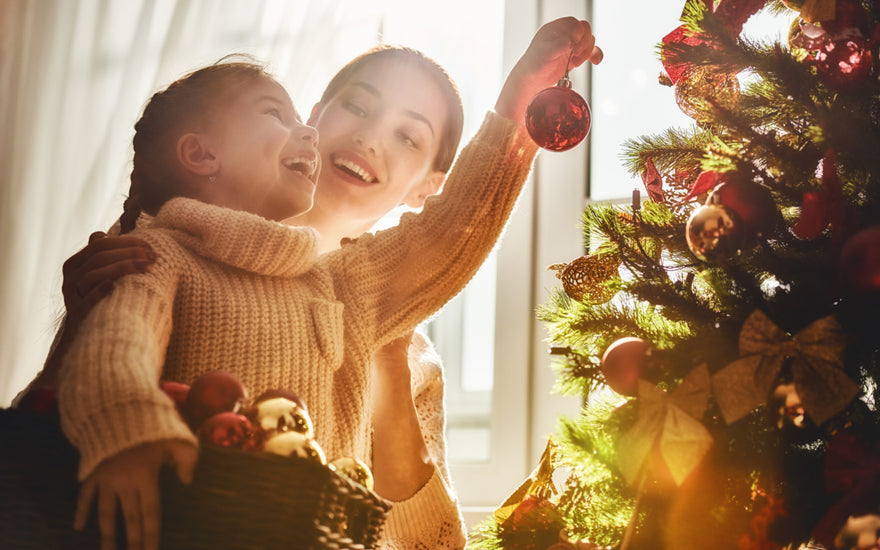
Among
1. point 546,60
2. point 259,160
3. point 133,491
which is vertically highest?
point 546,60

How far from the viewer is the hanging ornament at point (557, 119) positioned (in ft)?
3.07

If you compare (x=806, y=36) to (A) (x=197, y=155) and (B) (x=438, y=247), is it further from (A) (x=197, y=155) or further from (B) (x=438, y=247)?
(A) (x=197, y=155)

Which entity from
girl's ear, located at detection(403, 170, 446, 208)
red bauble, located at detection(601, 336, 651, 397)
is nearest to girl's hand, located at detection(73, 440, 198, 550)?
red bauble, located at detection(601, 336, 651, 397)

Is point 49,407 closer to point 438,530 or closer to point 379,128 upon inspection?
point 438,530

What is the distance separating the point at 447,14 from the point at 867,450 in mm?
1613

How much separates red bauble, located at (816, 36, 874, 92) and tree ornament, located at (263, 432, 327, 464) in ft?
2.09

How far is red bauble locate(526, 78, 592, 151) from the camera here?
94 centimetres

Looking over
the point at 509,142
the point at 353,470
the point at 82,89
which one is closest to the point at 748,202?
the point at 509,142

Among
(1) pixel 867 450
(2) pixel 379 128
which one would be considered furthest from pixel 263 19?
(1) pixel 867 450

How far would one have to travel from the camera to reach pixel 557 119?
0.93 meters

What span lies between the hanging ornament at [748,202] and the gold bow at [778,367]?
0.09 meters

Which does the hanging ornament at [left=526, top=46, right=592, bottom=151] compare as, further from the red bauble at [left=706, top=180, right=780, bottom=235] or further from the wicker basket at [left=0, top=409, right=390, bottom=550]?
the wicker basket at [left=0, top=409, right=390, bottom=550]

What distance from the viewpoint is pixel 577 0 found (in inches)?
75.1

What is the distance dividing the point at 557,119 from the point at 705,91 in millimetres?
182
